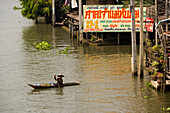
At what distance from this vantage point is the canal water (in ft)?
63.5

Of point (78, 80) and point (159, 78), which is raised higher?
point (159, 78)

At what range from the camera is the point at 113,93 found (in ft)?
71.2

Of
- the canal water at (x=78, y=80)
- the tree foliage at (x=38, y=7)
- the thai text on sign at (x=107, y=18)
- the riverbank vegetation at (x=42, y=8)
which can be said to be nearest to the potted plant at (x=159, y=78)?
the canal water at (x=78, y=80)

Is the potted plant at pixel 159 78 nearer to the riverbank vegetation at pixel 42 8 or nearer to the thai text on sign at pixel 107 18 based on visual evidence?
the thai text on sign at pixel 107 18

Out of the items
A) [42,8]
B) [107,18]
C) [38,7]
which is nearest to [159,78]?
[107,18]

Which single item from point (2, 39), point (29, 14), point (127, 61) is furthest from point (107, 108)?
point (29, 14)

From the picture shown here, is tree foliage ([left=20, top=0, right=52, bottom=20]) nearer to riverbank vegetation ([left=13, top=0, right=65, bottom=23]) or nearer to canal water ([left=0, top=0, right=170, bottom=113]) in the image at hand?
riverbank vegetation ([left=13, top=0, right=65, bottom=23])

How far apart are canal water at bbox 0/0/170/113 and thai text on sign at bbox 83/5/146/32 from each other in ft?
5.96

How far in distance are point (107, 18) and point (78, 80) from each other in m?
15.3

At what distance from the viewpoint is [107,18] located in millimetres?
39250

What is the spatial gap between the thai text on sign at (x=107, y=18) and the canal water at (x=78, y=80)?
5.96 ft

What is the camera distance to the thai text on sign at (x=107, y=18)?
38969 millimetres

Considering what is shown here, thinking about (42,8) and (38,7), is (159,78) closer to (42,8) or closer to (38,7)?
(38,7)

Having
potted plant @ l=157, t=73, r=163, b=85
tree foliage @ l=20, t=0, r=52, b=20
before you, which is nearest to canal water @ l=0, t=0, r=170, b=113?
potted plant @ l=157, t=73, r=163, b=85
